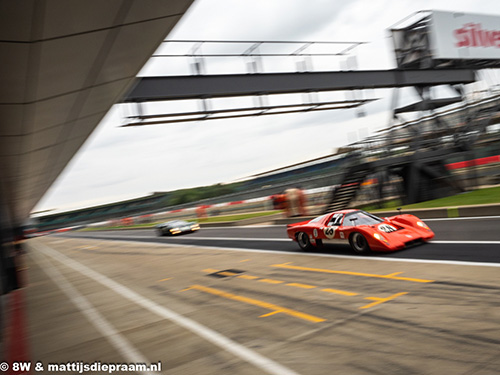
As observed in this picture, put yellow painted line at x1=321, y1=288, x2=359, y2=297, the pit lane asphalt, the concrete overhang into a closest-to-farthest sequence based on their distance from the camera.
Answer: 1. the concrete overhang
2. yellow painted line at x1=321, y1=288, x2=359, y2=297
3. the pit lane asphalt

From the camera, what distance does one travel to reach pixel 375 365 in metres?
4.30

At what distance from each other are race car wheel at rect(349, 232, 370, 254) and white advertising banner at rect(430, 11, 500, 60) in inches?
799

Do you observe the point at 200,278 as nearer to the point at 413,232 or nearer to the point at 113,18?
the point at 413,232

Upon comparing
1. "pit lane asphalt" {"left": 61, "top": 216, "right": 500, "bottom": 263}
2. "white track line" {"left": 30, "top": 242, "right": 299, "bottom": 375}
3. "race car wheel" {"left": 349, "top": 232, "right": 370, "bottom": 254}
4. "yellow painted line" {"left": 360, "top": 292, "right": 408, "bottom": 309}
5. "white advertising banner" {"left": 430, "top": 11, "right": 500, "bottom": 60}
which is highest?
"white advertising banner" {"left": 430, "top": 11, "right": 500, "bottom": 60}

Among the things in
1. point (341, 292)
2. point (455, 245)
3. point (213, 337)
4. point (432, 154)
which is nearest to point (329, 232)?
point (455, 245)

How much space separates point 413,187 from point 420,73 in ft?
28.9

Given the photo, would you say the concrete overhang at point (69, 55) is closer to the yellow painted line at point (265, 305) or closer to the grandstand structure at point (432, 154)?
the yellow painted line at point (265, 305)

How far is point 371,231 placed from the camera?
1030cm

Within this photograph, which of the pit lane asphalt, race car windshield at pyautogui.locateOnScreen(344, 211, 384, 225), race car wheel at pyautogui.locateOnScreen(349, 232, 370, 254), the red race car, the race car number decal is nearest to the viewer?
the pit lane asphalt

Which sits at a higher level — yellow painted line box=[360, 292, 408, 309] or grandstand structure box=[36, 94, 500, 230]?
grandstand structure box=[36, 94, 500, 230]

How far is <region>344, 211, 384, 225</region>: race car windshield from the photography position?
10.7m

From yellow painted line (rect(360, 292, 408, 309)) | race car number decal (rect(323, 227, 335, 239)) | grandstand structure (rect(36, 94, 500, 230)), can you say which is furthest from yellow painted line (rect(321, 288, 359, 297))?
grandstand structure (rect(36, 94, 500, 230))

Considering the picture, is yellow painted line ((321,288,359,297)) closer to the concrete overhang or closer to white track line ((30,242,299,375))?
white track line ((30,242,299,375))

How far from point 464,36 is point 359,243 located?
82.7 feet
